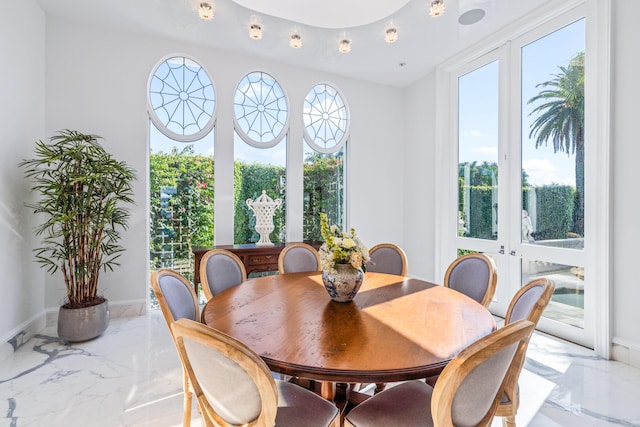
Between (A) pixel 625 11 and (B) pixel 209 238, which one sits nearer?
(A) pixel 625 11

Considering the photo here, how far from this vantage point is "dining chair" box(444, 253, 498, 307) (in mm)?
2055

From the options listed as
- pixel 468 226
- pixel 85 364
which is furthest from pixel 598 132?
pixel 85 364

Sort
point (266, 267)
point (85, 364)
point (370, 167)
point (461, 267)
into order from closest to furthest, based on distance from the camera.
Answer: point (461, 267)
point (85, 364)
point (266, 267)
point (370, 167)

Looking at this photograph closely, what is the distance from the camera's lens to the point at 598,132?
259 centimetres

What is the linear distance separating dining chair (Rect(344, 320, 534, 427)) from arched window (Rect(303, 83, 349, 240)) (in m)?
3.24

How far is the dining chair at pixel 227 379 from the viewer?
917 millimetres

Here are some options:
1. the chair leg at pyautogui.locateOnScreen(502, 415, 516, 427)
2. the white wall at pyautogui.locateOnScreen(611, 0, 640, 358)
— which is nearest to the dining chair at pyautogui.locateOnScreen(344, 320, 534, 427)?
the chair leg at pyautogui.locateOnScreen(502, 415, 516, 427)

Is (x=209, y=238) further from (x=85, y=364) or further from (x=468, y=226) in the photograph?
(x=468, y=226)

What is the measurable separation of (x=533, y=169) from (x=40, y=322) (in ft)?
17.2

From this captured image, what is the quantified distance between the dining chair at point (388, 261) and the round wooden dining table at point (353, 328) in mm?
719

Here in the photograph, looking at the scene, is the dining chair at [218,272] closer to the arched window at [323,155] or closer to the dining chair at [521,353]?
A: the dining chair at [521,353]

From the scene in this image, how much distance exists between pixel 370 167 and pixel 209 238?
2580mm

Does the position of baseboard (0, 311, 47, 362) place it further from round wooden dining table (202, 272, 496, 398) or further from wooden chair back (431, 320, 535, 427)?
wooden chair back (431, 320, 535, 427)

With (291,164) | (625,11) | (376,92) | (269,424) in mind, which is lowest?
(269,424)
